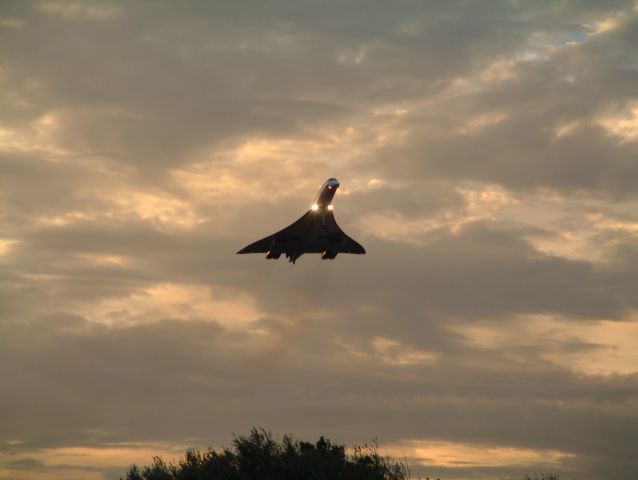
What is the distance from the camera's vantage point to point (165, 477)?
9331 cm

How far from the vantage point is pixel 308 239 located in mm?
91562

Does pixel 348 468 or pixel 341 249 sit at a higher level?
pixel 341 249

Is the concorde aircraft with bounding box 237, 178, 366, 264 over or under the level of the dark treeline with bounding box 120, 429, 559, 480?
over

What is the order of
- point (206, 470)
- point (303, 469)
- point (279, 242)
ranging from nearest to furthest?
1. point (303, 469)
2. point (206, 470)
3. point (279, 242)

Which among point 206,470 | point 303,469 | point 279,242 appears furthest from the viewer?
point 279,242

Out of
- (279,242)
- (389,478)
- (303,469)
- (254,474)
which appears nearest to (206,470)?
(254,474)

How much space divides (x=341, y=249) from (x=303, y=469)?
83.5 feet

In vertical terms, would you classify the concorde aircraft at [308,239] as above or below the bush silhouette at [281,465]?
above

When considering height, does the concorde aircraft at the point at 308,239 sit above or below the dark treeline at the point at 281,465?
above

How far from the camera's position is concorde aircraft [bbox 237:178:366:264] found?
9006cm

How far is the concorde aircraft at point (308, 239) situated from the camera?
90.1m

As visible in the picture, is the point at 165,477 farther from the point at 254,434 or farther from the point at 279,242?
the point at 279,242

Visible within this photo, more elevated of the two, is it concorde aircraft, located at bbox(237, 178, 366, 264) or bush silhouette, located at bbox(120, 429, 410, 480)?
concorde aircraft, located at bbox(237, 178, 366, 264)

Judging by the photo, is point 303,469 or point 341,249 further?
point 341,249
